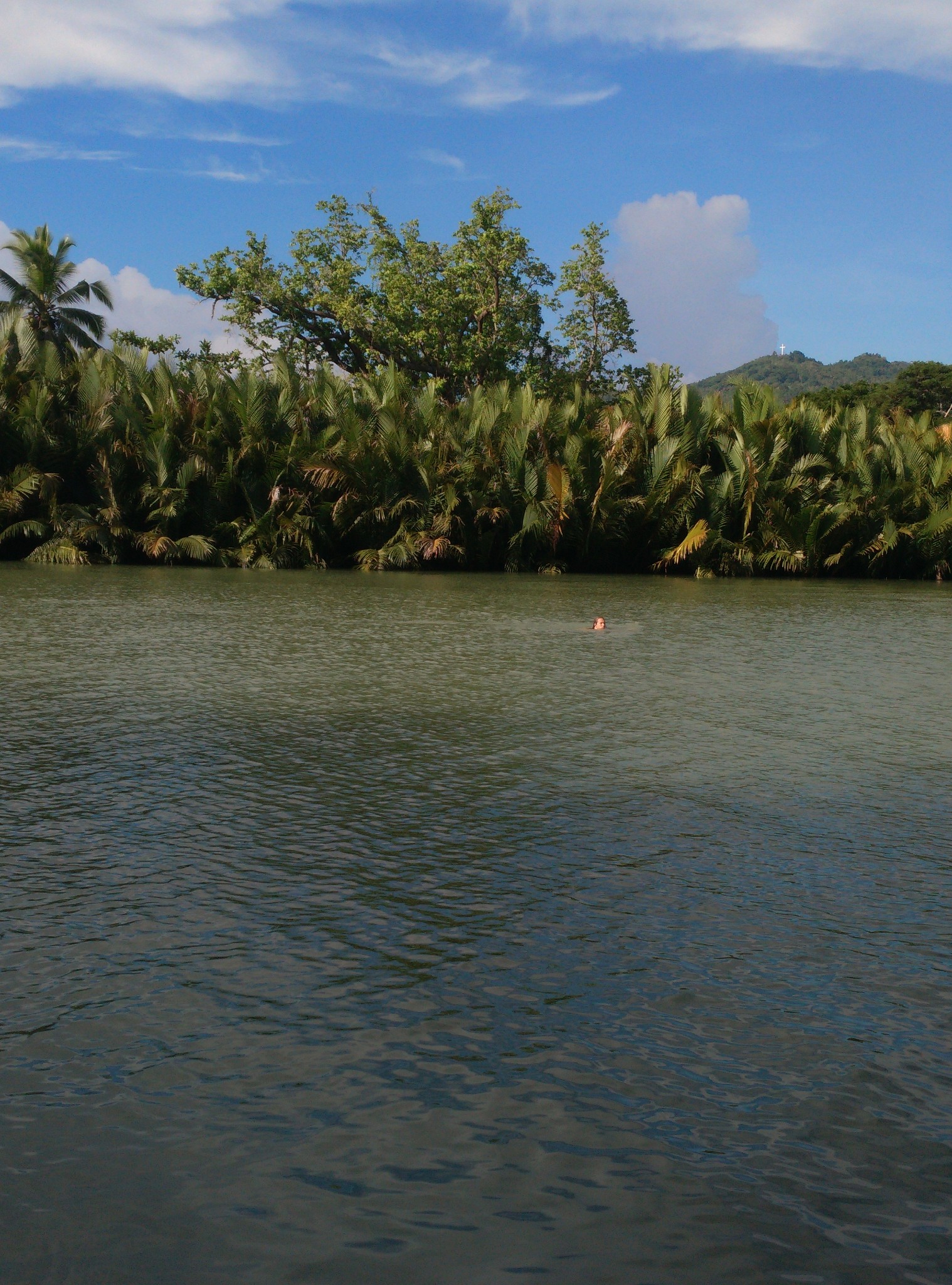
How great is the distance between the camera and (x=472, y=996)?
290 cm

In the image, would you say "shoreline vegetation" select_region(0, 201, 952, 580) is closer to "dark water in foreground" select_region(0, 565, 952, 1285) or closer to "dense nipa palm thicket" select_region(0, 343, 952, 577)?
"dense nipa palm thicket" select_region(0, 343, 952, 577)

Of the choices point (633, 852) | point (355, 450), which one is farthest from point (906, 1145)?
point (355, 450)

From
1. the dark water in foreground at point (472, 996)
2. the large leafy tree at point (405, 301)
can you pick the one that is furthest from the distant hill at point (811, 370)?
the dark water in foreground at point (472, 996)

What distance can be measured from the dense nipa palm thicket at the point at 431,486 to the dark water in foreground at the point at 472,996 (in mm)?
14516

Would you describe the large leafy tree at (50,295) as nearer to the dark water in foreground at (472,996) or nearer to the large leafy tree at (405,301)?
the large leafy tree at (405,301)

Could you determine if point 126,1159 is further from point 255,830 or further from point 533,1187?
point 255,830

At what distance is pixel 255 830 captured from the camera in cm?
435

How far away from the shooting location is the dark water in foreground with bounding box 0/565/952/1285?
6.61 feet

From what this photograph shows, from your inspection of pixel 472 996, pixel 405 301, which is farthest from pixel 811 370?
pixel 472 996

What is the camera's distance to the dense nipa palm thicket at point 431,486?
68.5ft

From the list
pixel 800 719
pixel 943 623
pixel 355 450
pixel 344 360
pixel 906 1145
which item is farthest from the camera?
pixel 344 360

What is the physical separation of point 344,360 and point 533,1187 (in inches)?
1455

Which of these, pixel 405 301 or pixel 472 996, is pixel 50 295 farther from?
pixel 472 996

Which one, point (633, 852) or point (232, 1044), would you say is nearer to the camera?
point (232, 1044)
